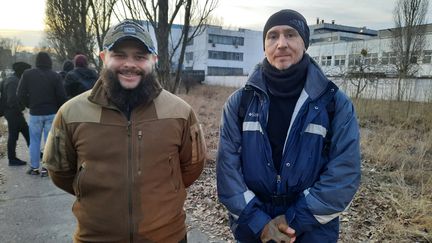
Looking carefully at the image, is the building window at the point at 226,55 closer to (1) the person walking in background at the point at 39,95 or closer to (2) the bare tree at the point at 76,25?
(2) the bare tree at the point at 76,25

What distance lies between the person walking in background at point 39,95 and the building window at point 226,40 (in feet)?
231

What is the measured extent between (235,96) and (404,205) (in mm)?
3376

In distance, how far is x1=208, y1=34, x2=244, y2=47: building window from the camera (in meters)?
75.8

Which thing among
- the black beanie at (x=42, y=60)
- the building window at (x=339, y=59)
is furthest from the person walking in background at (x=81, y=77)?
the building window at (x=339, y=59)

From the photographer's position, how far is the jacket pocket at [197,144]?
7.41 ft

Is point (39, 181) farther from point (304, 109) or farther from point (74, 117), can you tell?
point (304, 109)

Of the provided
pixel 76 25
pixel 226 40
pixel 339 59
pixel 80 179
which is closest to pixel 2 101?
pixel 80 179

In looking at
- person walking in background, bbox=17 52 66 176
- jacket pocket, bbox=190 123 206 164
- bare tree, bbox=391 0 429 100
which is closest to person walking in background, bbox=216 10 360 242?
jacket pocket, bbox=190 123 206 164

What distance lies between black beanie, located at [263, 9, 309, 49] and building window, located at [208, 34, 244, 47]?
74.4 metres

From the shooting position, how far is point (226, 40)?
78.8m

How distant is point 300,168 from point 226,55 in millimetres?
78011

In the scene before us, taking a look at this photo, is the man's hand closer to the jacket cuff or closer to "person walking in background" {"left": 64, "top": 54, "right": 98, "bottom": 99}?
the jacket cuff

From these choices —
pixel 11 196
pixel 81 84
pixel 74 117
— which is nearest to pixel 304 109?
pixel 74 117

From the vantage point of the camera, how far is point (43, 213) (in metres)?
4.68
